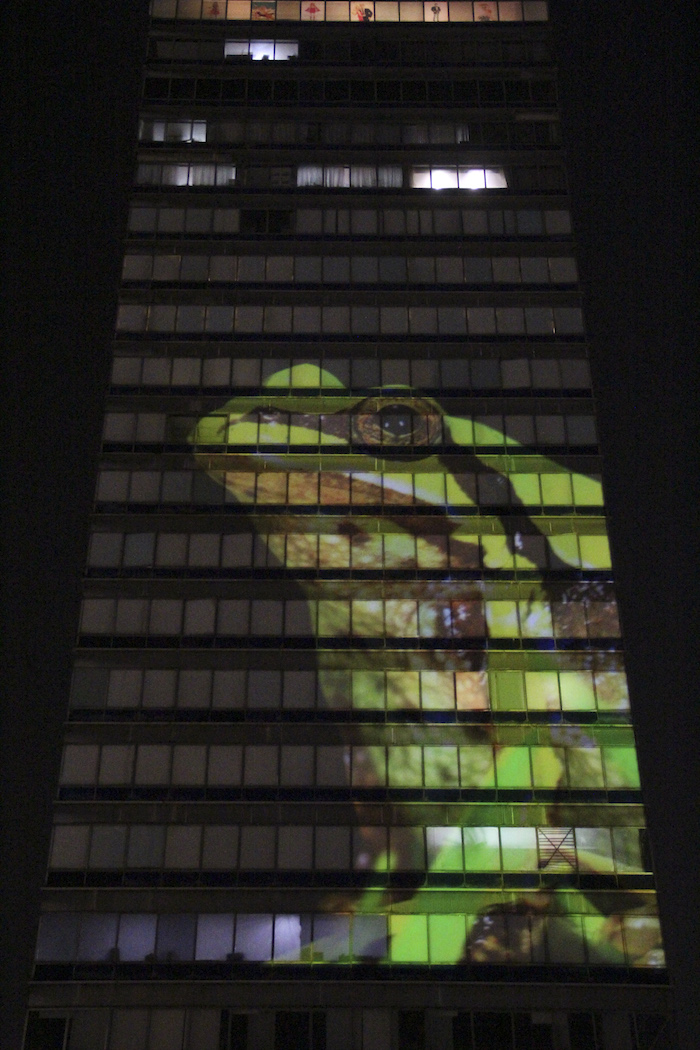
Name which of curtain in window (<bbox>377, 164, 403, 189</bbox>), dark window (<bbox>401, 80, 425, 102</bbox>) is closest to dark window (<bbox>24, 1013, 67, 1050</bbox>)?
curtain in window (<bbox>377, 164, 403, 189</bbox>)

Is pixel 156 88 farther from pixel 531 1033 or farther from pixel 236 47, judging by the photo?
pixel 531 1033

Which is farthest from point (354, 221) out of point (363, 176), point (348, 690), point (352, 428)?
point (348, 690)

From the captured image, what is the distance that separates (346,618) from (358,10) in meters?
39.1

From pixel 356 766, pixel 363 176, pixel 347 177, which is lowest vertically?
pixel 356 766

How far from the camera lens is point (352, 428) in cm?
5806

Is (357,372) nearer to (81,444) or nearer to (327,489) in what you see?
(327,489)

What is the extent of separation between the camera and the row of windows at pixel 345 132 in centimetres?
6488

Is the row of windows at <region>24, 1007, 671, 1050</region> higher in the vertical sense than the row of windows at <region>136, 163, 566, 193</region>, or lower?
lower

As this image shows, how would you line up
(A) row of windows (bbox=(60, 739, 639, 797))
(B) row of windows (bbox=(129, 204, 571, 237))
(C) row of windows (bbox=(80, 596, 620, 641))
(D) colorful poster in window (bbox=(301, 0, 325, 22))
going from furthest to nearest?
(D) colorful poster in window (bbox=(301, 0, 325, 22))
(B) row of windows (bbox=(129, 204, 571, 237))
(C) row of windows (bbox=(80, 596, 620, 641))
(A) row of windows (bbox=(60, 739, 639, 797))

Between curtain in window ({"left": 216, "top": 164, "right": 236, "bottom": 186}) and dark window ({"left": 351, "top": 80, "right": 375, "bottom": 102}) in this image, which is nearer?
curtain in window ({"left": 216, "top": 164, "right": 236, "bottom": 186})

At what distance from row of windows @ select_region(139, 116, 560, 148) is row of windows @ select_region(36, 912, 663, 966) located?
43.0 meters

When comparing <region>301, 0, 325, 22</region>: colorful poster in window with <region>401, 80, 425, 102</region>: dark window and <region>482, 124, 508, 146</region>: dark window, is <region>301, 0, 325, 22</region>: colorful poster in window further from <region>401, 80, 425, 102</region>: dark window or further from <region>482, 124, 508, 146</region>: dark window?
<region>482, 124, 508, 146</region>: dark window

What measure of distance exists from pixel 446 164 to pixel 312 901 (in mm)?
41507

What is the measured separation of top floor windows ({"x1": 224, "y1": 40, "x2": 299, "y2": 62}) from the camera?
66812mm
